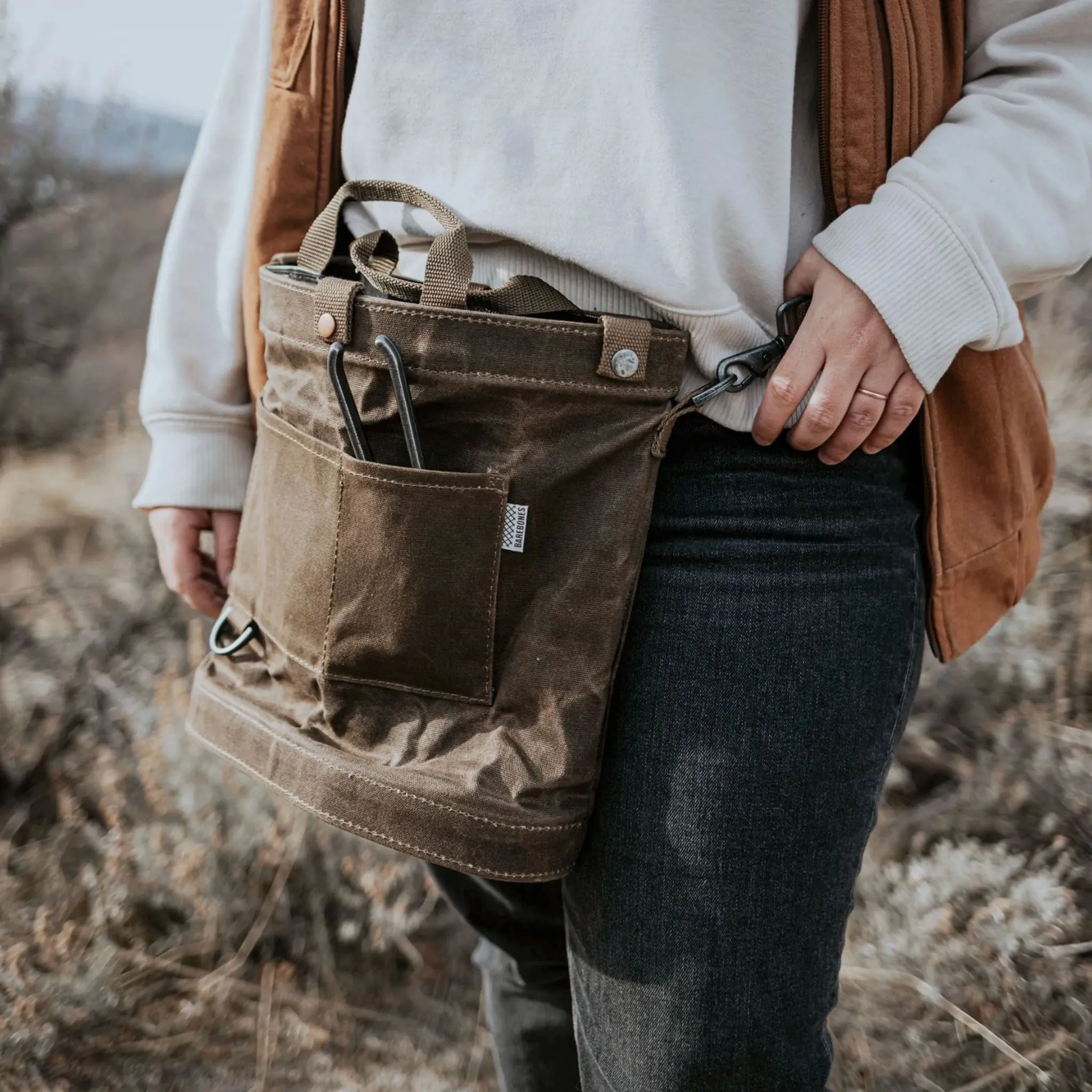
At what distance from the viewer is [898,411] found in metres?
1.00

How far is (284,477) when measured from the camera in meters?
1.14

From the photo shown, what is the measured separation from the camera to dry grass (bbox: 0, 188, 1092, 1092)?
1927 mm

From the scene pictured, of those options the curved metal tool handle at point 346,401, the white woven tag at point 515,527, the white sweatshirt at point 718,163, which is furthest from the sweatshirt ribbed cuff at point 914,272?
the curved metal tool handle at point 346,401

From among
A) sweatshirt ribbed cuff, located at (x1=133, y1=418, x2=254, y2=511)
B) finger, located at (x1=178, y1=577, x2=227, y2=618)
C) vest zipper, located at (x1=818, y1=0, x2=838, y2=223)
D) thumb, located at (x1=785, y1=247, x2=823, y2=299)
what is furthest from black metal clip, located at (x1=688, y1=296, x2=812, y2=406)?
finger, located at (x1=178, y1=577, x2=227, y2=618)

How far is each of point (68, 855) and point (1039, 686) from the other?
2364 millimetres

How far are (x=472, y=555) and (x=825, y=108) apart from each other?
571 mm

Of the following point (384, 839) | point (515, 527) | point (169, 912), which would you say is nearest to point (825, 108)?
→ point (515, 527)

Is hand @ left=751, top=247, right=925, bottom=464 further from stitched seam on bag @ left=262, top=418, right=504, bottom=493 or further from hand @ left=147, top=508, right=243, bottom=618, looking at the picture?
hand @ left=147, top=508, right=243, bottom=618

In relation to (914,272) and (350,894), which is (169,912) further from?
(914,272)

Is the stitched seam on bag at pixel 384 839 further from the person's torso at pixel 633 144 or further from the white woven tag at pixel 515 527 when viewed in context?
the person's torso at pixel 633 144

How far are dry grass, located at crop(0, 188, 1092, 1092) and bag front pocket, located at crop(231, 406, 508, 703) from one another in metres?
1.41

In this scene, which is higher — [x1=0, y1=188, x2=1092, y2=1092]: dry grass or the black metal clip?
the black metal clip

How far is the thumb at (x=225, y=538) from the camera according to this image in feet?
4.77

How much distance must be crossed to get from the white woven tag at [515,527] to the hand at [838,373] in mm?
257
